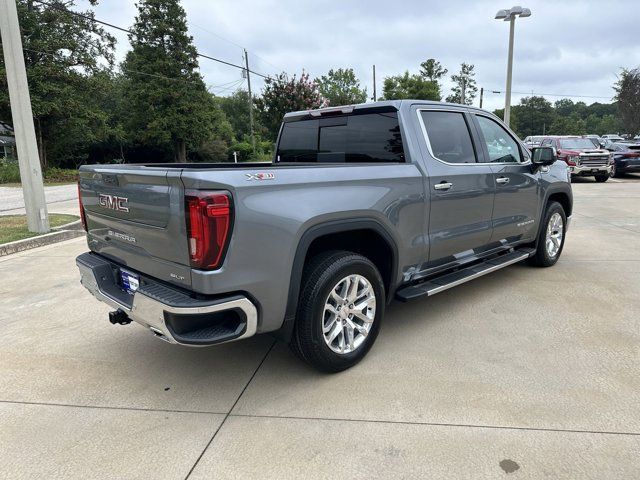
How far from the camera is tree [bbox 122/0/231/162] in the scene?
34.2m

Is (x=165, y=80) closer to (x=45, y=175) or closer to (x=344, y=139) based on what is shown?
(x=45, y=175)

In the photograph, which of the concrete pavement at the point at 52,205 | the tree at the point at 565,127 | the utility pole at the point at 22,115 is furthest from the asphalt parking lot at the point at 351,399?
the tree at the point at 565,127

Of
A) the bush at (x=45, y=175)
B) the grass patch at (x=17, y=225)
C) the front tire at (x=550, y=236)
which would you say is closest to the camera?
the front tire at (x=550, y=236)

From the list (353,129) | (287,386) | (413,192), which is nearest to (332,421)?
(287,386)

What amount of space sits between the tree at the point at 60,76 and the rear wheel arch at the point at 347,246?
26504 mm

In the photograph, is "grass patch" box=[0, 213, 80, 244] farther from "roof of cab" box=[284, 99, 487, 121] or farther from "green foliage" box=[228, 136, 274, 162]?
"green foliage" box=[228, 136, 274, 162]

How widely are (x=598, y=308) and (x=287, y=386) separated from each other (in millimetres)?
3089

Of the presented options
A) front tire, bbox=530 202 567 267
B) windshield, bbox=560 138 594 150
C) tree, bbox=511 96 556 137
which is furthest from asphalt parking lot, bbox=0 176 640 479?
tree, bbox=511 96 556 137

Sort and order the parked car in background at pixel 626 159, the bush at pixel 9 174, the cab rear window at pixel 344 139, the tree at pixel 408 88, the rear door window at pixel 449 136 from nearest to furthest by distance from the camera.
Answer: the cab rear window at pixel 344 139 → the rear door window at pixel 449 136 → the parked car in background at pixel 626 159 → the bush at pixel 9 174 → the tree at pixel 408 88

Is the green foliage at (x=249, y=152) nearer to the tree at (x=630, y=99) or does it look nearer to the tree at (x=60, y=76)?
the tree at (x=60, y=76)

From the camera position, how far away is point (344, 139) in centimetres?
405

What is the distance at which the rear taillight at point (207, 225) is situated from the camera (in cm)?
239

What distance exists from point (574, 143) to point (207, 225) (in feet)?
62.6

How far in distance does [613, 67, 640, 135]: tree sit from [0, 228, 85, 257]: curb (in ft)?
132
